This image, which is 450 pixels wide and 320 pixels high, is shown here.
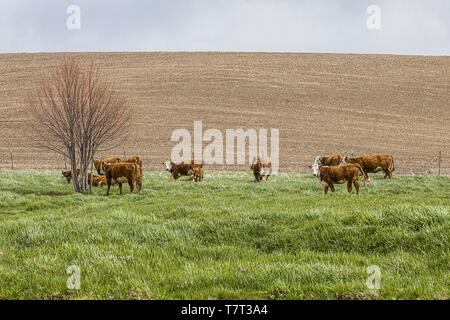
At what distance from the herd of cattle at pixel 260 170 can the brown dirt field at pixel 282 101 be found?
22.3 ft

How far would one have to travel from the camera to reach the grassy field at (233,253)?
4645 mm

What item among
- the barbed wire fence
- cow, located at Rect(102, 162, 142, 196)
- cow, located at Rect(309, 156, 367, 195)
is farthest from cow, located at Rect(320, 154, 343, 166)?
cow, located at Rect(102, 162, 142, 196)

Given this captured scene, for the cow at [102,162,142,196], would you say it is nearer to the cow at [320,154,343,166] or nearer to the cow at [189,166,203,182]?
the cow at [189,166,203,182]

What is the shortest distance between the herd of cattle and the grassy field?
2589 millimetres

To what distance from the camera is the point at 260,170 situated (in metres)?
17.4

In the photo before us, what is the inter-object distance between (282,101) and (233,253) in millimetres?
47189

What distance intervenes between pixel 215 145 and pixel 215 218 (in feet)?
91.0

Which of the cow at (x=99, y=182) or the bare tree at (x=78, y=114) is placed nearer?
the bare tree at (x=78, y=114)

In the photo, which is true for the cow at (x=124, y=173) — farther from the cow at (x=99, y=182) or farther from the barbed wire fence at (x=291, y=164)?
the barbed wire fence at (x=291, y=164)

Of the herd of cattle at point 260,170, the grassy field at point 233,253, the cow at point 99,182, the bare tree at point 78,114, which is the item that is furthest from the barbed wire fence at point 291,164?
the grassy field at point 233,253

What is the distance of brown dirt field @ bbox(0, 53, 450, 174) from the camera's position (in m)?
35.5

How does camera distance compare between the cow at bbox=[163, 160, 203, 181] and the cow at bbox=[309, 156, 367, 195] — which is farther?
the cow at bbox=[163, 160, 203, 181]
